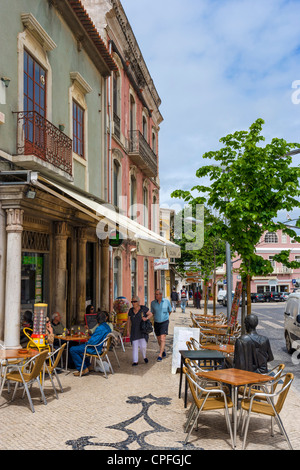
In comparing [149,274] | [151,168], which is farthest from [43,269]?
[149,274]

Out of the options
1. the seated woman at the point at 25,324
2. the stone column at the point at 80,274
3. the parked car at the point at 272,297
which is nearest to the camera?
the seated woman at the point at 25,324

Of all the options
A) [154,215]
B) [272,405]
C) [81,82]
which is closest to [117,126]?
[81,82]

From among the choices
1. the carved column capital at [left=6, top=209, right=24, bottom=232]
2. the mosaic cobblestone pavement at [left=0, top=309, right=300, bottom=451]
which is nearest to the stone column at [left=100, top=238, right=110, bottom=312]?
the carved column capital at [left=6, top=209, right=24, bottom=232]

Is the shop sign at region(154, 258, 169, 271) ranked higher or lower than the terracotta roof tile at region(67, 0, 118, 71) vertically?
lower

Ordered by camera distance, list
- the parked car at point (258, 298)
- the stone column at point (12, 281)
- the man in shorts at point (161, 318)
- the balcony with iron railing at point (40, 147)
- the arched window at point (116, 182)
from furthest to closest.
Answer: the parked car at point (258, 298)
the arched window at point (116, 182)
the man in shorts at point (161, 318)
the balcony with iron railing at point (40, 147)
the stone column at point (12, 281)

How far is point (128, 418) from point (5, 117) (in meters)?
6.02

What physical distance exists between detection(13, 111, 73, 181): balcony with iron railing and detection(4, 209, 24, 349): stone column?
1.11 metres

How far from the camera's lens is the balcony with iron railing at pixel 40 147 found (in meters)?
8.91

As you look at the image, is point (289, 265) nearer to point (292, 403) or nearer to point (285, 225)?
point (285, 225)

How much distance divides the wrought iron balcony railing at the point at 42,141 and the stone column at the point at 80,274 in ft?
9.12

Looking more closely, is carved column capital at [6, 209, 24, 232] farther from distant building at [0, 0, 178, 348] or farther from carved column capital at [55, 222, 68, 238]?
carved column capital at [55, 222, 68, 238]

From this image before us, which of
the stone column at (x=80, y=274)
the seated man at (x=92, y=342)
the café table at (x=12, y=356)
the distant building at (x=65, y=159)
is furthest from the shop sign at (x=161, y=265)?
the café table at (x=12, y=356)

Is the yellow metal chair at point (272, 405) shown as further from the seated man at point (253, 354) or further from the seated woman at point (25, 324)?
the seated woman at point (25, 324)

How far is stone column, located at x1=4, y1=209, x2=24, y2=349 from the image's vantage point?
850cm
